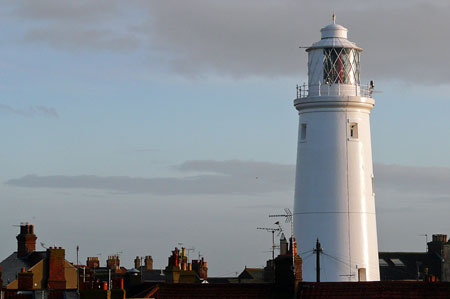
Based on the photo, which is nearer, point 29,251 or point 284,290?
point 284,290

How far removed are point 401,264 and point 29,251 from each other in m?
34.0

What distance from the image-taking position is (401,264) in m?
94.5

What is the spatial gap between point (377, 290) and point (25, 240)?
31.0m

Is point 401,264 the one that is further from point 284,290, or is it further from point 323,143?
point 284,290

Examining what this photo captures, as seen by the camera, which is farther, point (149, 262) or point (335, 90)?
point (149, 262)

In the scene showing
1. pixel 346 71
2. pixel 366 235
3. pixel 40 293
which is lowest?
pixel 40 293

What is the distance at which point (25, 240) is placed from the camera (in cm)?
7125

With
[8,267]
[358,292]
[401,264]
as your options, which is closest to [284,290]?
[358,292]

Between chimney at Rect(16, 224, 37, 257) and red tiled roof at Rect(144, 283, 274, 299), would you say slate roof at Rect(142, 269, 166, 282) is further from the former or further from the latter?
red tiled roof at Rect(144, 283, 274, 299)

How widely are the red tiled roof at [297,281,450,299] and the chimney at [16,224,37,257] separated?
92.6 ft

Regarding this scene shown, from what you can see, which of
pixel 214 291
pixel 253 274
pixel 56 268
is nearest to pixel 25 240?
pixel 56 268

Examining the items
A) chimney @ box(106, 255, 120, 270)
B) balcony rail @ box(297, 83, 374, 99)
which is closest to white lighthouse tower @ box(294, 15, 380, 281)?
balcony rail @ box(297, 83, 374, 99)

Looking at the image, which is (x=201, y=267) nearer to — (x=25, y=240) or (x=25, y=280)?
(x=25, y=240)

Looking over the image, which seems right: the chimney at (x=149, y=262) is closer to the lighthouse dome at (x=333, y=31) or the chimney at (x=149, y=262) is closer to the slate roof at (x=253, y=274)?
the slate roof at (x=253, y=274)
